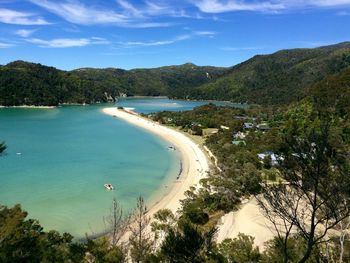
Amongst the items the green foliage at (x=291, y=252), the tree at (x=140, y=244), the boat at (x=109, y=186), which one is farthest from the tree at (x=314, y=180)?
the boat at (x=109, y=186)

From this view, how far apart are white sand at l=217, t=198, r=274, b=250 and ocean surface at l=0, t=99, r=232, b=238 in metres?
8.73

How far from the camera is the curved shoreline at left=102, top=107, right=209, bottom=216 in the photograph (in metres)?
32.9

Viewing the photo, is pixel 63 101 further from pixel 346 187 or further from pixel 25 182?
pixel 346 187

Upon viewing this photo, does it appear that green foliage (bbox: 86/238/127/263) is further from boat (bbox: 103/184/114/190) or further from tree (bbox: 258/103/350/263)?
boat (bbox: 103/184/114/190)

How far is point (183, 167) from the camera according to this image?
47.4m

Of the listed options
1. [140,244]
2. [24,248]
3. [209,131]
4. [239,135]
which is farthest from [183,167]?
[209,131]

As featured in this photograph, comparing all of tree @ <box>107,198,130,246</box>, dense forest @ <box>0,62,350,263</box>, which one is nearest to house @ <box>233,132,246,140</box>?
dense forest @ <box>0,62,350,263</box>

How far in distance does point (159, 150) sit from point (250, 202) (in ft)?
99.4

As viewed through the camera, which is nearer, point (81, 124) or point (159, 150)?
point (159, 150)

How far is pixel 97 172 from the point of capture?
4484cm

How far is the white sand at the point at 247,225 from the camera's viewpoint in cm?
2464

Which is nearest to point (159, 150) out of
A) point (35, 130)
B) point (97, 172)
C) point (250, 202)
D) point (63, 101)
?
point (97, 172)

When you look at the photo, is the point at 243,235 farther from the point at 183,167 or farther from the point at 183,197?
the point at 183,167

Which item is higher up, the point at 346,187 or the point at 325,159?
the point at 325,159
